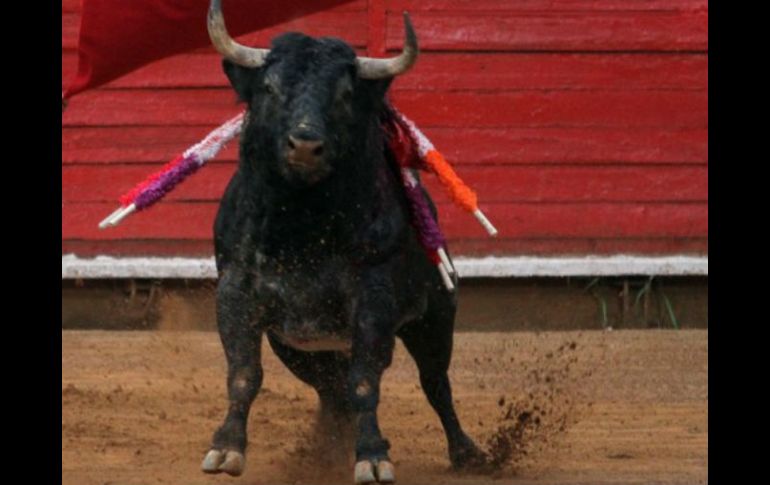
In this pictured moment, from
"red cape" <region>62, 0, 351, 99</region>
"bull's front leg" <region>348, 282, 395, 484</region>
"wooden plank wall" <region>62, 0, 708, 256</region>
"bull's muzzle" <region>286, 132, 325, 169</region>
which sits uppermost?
"bull's muzzle" <region>286, 132, 325, 169</region>

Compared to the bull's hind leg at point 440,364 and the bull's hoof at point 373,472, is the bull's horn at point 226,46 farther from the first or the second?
the bull's hoof at point 373,472

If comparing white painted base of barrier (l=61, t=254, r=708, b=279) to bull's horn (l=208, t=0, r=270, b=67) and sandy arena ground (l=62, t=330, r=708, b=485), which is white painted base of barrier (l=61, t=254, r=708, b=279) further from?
bull's horn (l=208, t=0, r=270, b=67)

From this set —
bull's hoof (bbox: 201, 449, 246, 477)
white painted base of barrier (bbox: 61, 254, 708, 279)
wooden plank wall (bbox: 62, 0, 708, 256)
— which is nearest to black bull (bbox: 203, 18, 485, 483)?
bull's hoof (bbox: 201, 449, 246, 477)

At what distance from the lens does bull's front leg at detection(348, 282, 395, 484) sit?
625cm

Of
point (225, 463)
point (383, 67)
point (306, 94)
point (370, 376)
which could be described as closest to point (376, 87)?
point (383, 67)

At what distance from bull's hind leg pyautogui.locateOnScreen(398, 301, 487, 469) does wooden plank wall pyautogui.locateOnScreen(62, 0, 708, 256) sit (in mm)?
3305

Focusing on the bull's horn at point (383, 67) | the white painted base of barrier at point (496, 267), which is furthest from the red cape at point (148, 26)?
the white painted base of barrier at point (496, 267)

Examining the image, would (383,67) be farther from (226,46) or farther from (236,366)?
(236,366)

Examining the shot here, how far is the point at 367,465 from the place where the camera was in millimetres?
6238

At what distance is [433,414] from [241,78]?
2.44 meters

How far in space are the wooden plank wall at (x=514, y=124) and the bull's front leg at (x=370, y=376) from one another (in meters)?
4.03
